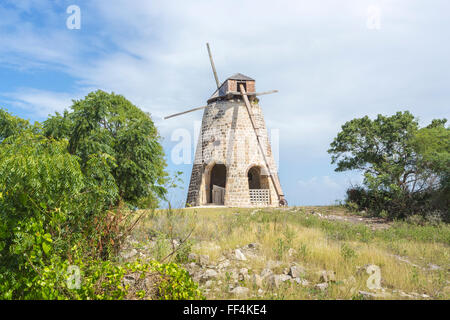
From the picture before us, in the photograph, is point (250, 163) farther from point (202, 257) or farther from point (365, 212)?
point (202, 257)

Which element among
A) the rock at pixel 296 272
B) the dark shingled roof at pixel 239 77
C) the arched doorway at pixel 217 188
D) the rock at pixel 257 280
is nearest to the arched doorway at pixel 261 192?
the arched doorway at pixel 217 188

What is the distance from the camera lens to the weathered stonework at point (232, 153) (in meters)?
22.2

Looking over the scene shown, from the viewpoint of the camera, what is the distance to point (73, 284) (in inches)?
205

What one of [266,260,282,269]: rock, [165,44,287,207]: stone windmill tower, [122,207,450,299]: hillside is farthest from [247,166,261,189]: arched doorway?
[266,260,282,269]: rock

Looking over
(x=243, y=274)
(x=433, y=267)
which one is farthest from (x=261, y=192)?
(x=243, y=274)

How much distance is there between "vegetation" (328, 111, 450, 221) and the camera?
1750 cm

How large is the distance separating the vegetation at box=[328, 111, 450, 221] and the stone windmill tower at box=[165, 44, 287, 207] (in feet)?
15.7

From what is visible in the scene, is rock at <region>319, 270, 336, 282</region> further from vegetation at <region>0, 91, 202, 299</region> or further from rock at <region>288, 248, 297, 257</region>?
vegetation at <region>0, 91, 202, 299</region>

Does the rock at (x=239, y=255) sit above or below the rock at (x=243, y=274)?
above

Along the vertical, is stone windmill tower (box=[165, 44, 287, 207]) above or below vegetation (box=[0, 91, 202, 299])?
above

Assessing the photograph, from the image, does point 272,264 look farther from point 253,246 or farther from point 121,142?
point 121,142

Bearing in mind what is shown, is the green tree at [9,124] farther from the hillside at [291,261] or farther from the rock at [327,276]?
the rock at [327,276]

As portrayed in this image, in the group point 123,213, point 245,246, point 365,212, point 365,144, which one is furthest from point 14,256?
point 365,144
